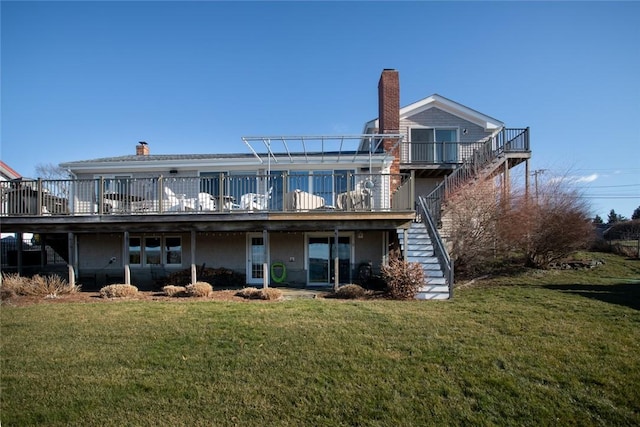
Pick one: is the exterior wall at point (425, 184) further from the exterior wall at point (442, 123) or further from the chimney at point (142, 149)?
the chimney at point (142, 149)

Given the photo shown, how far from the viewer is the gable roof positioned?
18766mm

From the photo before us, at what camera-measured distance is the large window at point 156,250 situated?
46.0 feet

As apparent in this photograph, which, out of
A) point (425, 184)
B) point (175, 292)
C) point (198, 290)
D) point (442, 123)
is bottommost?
point (175, 292)

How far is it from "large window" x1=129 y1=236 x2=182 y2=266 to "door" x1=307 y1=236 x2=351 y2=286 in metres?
5.28

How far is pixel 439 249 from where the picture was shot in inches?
421

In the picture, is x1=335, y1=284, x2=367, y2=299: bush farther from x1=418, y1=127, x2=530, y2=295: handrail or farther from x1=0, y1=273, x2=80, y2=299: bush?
x1=0, y1=273, x2=80, y2=299: bush

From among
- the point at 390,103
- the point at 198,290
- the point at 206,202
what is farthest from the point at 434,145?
the point at 198,290

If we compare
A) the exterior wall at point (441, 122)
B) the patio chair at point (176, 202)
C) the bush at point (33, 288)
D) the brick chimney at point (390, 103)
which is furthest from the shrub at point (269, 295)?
the exterior wall at point (441, 122)

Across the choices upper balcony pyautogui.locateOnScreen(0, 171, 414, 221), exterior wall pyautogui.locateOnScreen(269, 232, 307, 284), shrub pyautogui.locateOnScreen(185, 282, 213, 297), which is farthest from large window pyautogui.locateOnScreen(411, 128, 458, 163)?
shrub pyautogui.locateOnScreen(185, 282, 213, 297)

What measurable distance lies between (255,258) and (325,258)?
276 centimetres

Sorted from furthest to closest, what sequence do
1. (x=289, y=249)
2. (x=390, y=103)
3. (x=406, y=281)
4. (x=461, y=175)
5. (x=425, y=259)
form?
(x=390, y=103)
(x=461, y=175)
(x=289, y=249)
(x=425, y=259)
(x=406, y=281)

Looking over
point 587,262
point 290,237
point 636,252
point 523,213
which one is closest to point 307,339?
point 290,237

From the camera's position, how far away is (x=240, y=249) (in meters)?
13.8

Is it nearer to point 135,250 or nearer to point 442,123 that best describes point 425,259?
point 442,123
